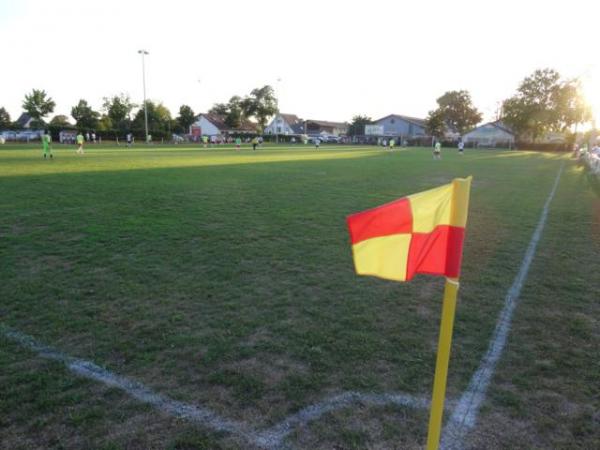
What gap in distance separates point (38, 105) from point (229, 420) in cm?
9076

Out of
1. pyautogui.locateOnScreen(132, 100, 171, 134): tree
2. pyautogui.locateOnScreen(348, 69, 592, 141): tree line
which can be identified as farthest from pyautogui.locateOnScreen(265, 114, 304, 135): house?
pyautogui.locateOnScreen(348, 69, 592, 141): tree line

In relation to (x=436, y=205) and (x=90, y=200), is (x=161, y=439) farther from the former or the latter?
(x=90, y=200)

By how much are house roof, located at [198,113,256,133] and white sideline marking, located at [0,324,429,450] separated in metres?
104

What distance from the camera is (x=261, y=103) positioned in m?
107

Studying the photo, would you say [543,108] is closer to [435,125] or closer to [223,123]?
[435,125]

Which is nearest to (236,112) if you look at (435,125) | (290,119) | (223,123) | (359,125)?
(223,123)

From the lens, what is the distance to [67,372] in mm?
3715

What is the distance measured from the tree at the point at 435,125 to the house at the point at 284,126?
34941 millimetres

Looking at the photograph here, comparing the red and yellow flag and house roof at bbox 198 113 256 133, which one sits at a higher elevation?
house roof at bbox 198 113 256 133

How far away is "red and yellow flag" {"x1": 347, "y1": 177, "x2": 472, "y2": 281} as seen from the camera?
2.20 meters

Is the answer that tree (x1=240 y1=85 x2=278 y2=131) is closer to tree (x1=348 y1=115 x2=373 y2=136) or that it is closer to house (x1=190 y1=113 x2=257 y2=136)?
house (x1=190 y1=113 x2=257 y2=136)

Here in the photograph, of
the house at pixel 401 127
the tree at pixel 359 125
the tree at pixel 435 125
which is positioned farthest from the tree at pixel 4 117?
the tree at pixel 435 125

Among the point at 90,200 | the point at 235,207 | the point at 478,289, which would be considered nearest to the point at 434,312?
the point at 478,289

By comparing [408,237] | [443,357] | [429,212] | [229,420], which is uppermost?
[429,212]
